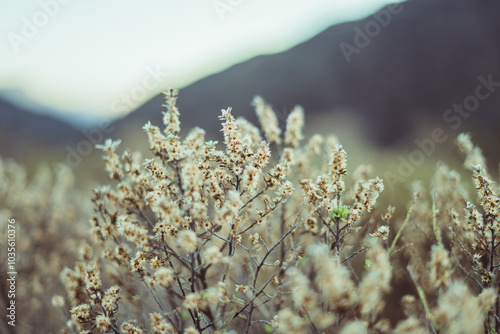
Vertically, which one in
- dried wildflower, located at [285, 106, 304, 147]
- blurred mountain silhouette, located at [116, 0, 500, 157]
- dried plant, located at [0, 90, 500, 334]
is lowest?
dried plant, located at [0, 90, 500, 334]

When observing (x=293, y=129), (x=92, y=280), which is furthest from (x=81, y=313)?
(x=293, y=129)

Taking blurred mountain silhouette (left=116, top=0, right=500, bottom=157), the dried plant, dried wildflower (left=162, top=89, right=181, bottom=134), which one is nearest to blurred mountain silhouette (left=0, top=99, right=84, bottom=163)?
blurred mountain silhouette (left=116, top=0, right=500, bottom=157)

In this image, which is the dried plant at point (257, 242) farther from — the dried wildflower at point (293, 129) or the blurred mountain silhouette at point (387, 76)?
the blurred mountain silhouette at point (387, 76)

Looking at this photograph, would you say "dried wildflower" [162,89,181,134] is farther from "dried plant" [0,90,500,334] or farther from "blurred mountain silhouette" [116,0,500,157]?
"blurred mountain silhouette" [116,0,500,157]

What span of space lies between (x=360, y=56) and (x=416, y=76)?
18.3ft

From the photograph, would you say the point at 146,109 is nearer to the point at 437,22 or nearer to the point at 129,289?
the point at 437,22

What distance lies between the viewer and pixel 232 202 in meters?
1.91

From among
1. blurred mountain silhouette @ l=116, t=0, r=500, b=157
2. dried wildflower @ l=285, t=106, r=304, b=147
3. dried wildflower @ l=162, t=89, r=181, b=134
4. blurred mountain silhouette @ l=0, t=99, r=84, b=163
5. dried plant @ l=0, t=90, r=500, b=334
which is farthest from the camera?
blurred mountain silhouette @ l=0, t=99, r=84, b=163

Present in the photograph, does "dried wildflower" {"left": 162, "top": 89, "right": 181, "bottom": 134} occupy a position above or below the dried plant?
above

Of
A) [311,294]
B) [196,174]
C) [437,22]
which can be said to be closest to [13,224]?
[196,174]

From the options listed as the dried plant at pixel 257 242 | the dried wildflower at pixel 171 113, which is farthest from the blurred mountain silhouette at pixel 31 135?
the dried wildflower at pixel 171 113

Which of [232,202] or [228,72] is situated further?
[228,72]

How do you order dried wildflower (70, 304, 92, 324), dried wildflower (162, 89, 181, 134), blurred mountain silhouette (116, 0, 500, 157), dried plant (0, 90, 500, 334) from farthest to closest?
blurred mountain silhouette (116, 0, 500, 157), dried wildflower (162, 89, 181, 134), dried wildflower (70, 304, 92, 324), dried plant (0, 90, 500, 334)

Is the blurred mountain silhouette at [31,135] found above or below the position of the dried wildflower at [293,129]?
above
